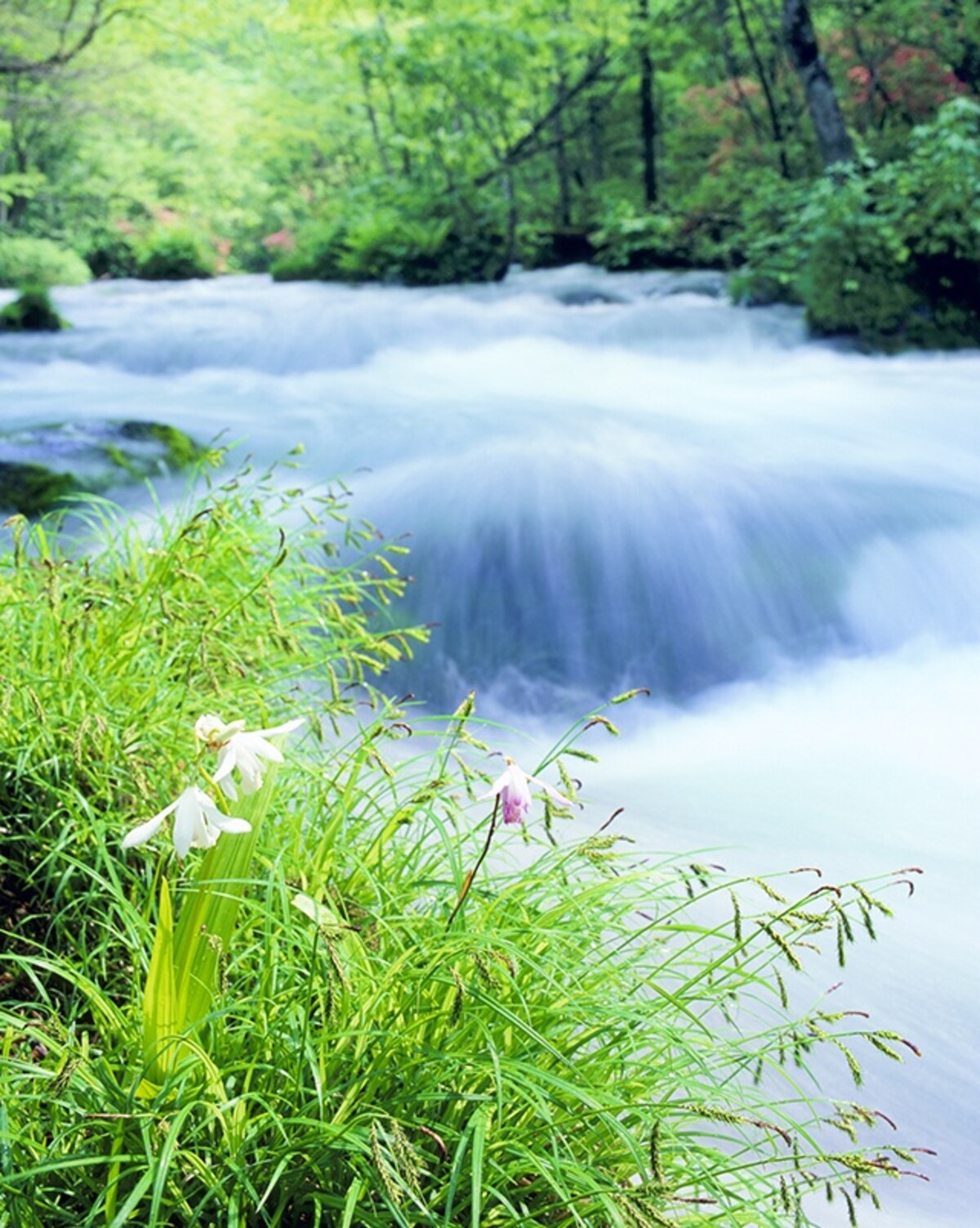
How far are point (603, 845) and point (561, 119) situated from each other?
13.2 ft

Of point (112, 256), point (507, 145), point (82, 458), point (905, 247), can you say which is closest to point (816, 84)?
point (905, 247)

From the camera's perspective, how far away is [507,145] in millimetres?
4305

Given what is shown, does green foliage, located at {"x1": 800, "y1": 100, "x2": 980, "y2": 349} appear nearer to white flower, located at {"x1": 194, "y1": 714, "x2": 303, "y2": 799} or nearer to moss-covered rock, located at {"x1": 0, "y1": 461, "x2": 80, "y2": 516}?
moss-covered rock, located at {"x1": 0, "y1": 461, "x2": 80, "y2": 516}

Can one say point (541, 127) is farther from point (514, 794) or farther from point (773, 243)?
point (514, 794)

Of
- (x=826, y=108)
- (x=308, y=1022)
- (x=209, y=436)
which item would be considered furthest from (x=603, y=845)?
(x=826, y=108)

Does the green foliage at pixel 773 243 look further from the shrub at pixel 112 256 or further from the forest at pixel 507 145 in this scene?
the shrub at pixel 112 256

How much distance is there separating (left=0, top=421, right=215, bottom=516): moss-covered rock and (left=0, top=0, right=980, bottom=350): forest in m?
0.78

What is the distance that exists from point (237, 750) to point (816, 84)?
4272mm

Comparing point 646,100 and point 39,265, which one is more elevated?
point 646,100

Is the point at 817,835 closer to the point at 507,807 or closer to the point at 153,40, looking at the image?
the point at 507,807

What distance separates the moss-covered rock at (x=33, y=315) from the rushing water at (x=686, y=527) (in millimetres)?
58

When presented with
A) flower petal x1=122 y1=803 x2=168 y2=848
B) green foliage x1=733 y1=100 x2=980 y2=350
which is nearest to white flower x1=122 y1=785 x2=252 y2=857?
flower petal x1=122 y1=803 x2=168 y2=848

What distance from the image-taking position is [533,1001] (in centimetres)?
91

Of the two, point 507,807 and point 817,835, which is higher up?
point 507,807
